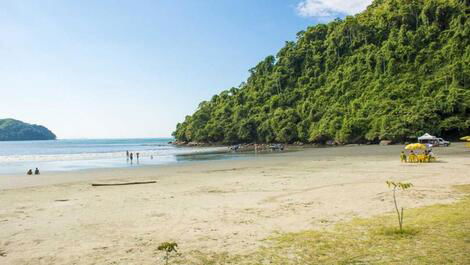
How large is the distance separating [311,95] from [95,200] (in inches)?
4137

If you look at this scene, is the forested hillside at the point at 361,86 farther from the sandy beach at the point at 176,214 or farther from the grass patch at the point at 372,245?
the grass patch at the point at 372,245

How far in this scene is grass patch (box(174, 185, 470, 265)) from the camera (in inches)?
310

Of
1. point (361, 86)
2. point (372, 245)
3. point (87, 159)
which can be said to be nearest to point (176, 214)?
point (372, 245)

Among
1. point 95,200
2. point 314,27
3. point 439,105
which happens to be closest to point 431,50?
point 439,105

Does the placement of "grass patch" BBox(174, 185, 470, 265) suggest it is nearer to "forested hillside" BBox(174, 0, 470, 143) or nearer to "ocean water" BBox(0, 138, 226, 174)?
"ocean water" BBox(0, 138, 226, 174)

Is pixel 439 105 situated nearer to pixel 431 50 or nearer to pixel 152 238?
pixel 431 50

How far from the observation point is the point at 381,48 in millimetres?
106312

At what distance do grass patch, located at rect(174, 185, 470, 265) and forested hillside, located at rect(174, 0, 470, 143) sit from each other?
73071 mm

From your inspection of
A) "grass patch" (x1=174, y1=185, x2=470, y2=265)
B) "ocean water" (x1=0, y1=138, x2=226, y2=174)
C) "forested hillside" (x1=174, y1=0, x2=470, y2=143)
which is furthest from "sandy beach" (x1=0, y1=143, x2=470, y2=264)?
"forested hillside" (x1=174, y1=0, x2=470, y2=143)

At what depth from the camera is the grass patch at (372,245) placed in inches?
310

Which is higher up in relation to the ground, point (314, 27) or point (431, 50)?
point (314, 27)

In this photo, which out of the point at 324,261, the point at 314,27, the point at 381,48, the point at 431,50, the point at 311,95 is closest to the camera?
the point at 324,261

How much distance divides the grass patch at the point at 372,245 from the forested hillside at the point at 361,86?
73071 millimetres

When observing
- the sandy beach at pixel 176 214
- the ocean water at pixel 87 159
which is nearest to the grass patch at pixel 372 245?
the sandy beach at pixel 176 214
